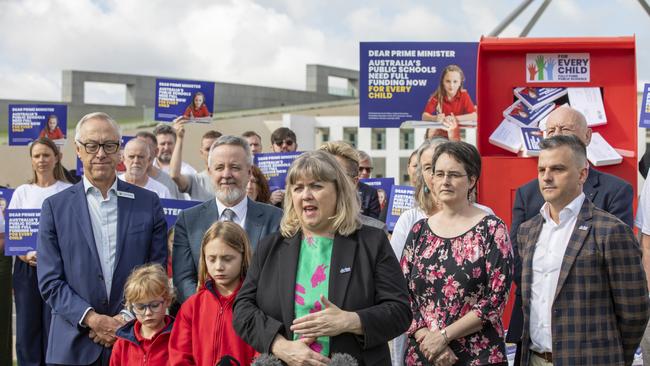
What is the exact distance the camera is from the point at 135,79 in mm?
43719

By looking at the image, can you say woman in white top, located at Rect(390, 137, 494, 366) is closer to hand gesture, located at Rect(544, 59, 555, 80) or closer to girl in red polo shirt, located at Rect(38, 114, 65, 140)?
hand gesture, located at Rect(544, 59, 555, 80)

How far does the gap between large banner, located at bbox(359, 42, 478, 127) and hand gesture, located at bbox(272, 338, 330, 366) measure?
14.4ft

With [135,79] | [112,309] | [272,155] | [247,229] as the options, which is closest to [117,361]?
[112,309]

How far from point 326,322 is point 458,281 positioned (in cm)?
90

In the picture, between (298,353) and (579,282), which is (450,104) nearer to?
(579,282)

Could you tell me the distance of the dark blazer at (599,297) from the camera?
4324mm

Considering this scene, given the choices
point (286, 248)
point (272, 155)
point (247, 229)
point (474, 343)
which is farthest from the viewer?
point (272, 155)

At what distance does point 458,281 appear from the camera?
173 inches

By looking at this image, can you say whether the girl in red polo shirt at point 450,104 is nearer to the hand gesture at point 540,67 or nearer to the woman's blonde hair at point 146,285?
the hand gesture at point 540,67

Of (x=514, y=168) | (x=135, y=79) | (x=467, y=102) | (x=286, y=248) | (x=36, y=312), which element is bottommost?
(x=36, y=312)

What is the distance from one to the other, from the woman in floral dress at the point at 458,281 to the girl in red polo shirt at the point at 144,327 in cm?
139

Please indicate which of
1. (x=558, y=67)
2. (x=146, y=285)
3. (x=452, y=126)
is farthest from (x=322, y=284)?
(x=452, y=126)

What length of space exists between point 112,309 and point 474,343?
2.12 m

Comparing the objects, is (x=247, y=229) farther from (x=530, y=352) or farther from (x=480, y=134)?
(x=480, y=134)
